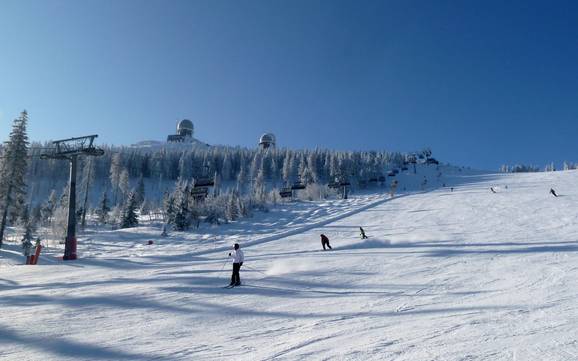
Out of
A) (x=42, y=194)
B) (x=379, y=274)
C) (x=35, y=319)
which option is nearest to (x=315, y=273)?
(x=379, y=274)

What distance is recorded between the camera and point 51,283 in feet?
44.0

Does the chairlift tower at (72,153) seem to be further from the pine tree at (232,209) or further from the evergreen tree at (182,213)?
the pine tree at (232,209)

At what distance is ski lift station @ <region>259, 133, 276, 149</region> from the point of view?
183375 mm

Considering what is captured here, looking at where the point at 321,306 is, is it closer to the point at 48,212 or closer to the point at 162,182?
the point at 48,212

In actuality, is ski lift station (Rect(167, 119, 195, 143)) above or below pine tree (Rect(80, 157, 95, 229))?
above

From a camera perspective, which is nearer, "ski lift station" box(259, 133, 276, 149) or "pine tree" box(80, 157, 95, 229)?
"pine tree" box(80, 157, 95, 229)

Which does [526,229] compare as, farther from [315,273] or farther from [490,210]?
[315,273]

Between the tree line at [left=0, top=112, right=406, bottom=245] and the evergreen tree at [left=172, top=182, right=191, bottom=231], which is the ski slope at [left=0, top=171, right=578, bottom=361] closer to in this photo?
the evergreen tree at [left=172, top=182, right=191, bottom=231]

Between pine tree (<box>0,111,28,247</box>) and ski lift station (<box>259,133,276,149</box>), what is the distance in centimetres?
14674

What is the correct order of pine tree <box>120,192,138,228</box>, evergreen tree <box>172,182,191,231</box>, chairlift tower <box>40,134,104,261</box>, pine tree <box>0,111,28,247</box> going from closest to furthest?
chairlift tower <box>40,134,104,261</box>
pine tree <box>0,111,28,247</box>
evergreen tree <box>172,182,191,231</box>
pine tree <box>120,192,138,228</box>

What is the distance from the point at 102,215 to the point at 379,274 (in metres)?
63.5

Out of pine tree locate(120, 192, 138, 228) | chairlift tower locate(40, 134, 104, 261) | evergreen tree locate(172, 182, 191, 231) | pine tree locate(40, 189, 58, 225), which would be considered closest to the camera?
chairlift tower locate(40, 134, 104, 261)

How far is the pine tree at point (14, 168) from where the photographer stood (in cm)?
3431

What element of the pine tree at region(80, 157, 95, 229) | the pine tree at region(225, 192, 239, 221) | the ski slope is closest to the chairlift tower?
the ski slope
